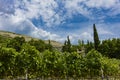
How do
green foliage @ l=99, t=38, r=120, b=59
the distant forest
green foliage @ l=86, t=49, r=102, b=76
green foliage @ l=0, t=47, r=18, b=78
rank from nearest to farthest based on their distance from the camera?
1. green foliage @ l=0, t=47, r=18, b=78
2. the distant forest
3. green foliage @ l=86, t=49, r=102, b=76
4. green foliage @ l=99, t=38, r=120, b=59

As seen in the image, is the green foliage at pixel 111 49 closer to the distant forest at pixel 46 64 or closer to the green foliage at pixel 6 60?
the distant forest at pixel 46 64

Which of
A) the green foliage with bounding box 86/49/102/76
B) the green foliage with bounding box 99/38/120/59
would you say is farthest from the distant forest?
the green foliage with bounding box 99/38/120/59

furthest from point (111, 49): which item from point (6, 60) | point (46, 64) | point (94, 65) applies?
point (6, 60)

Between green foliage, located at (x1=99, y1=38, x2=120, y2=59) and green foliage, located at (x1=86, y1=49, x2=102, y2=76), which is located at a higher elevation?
green foliage, located at (x1=99, y1=38, x2=120, y2=59)

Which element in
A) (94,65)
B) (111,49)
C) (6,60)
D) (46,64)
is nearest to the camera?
(6,60)

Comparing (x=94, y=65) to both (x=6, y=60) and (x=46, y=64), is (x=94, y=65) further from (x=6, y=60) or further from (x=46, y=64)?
(x=6, y=60)

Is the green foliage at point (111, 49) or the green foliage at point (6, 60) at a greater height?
the green foliage at point (111, 49)

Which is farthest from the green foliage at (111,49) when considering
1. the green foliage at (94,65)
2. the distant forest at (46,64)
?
the green foliage at (94,65)

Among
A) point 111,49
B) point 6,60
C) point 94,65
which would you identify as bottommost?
point 94,65

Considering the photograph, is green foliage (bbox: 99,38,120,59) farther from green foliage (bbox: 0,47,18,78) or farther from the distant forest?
green foliage (bbox: 0,47,18,78)

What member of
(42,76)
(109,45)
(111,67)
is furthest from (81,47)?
(42,76)

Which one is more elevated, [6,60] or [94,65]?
[6,60]

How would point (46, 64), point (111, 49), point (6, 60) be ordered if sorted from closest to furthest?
Result: point (6, 60) < point (46, 64) < point (111, 49)

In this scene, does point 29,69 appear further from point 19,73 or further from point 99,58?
point 99,58
